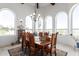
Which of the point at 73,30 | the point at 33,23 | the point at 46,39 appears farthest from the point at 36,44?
the point at 73,30

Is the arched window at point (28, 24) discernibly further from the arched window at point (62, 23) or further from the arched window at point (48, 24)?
the arched window at point (62, 23)

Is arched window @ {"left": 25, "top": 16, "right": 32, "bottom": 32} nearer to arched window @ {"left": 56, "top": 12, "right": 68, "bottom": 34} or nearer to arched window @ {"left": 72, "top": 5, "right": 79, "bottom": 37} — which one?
arched window @ {"left": 56, "top": 12, "right": 68, "bottom": 34}

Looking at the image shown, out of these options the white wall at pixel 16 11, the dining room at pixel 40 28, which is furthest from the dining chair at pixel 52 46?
the white wall at pixel 16 11

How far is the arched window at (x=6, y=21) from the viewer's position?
1.62 m

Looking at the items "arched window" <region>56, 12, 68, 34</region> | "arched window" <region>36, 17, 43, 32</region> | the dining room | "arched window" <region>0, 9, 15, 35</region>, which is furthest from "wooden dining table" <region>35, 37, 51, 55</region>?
"arched window" <region>0, 9, 15, 35</region>

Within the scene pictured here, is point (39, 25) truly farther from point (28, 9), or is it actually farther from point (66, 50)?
point (66, 50)

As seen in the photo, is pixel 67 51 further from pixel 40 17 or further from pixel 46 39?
pixel 40 17

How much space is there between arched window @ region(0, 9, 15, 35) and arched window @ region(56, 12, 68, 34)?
0.56m

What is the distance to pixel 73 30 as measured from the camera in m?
1.64

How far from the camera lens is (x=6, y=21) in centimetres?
164

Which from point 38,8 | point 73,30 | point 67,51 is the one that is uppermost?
point 38,8

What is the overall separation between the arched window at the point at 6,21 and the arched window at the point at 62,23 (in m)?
0.56

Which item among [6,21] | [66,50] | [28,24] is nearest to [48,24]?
[28,24]

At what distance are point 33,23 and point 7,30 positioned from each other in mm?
337
